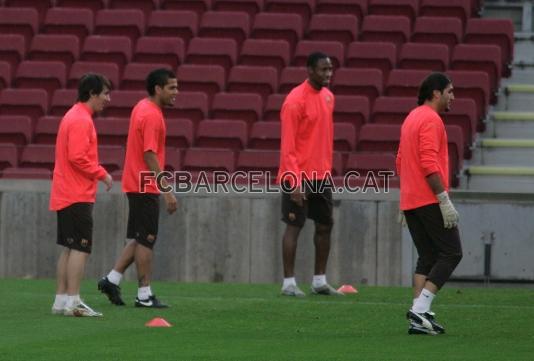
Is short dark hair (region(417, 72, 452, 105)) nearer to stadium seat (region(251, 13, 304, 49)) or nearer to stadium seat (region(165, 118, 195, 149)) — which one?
stadium seat (region(165, 118, 195, 149))

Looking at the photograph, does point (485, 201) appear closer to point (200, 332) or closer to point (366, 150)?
point (366, 150)

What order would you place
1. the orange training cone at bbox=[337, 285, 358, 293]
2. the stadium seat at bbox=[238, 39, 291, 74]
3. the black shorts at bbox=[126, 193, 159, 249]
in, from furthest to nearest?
the stadium seat at bbox=[238, 39, 291, 74]
the orange training cone at bbox=[337, 285, 358, 293]
the black shorts at bbox=[126, 193, 159, 249]

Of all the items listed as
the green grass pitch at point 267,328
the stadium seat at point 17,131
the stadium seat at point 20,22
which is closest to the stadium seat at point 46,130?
the stadium seat at point 17,131

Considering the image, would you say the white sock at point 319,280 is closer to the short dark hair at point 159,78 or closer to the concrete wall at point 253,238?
the concrete wall at point 253,238

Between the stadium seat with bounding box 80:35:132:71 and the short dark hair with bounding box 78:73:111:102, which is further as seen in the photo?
the stadium seat with bounding box 80:35:132:71

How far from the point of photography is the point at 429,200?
34.5 ft

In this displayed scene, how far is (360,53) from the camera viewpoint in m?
19.8

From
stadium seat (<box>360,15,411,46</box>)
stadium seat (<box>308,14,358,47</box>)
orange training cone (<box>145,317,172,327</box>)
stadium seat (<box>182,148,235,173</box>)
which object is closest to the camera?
orange training cone (<box>145,317,172,327</box>)

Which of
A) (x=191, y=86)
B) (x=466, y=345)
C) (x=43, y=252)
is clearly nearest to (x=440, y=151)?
(x=466, y=345)

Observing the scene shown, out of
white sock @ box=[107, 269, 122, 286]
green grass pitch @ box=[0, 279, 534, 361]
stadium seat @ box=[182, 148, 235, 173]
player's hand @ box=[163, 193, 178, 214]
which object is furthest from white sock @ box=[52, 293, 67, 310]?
stadium seat @ box=[182, 148, 235, 173]

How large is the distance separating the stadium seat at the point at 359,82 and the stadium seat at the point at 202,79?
5.01ft

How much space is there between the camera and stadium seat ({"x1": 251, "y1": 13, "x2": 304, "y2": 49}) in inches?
807

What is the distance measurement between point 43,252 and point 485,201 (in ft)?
16.3

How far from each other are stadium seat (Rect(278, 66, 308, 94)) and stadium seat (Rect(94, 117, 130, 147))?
86.9 inches
